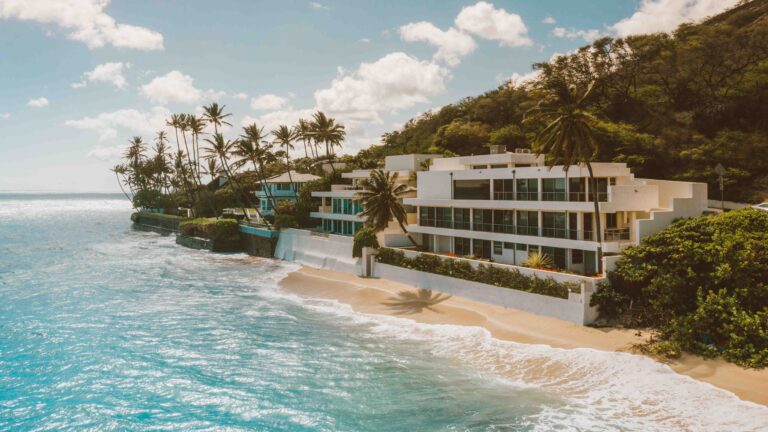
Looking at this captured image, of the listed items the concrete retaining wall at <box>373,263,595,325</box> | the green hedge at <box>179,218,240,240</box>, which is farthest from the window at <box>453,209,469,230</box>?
the green hedge at <box>179,218,240,240</box>

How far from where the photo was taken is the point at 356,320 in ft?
106

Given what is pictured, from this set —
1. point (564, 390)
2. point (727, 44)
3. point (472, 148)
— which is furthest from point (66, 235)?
point (727, 44)

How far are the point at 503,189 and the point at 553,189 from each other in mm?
4405

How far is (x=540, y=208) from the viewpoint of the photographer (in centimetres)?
3462

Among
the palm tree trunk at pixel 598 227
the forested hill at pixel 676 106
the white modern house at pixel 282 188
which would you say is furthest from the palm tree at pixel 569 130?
the white modern house at pixel 282 188

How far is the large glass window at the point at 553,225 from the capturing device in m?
33.8

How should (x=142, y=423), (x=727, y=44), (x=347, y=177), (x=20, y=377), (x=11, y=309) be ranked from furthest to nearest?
(x=347, y=177) < (x=727, y=44) < (x=11, y=309) < (x=20, y=377) < (x=142, y=423)

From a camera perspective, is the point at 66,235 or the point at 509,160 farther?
the point at 66,235

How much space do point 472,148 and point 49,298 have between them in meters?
56.7

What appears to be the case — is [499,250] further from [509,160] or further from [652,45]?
[652,45]

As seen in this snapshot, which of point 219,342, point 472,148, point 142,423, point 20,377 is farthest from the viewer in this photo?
point 472,148

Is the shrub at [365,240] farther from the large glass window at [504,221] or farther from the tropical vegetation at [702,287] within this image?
the tropical vegetation at [702,287]

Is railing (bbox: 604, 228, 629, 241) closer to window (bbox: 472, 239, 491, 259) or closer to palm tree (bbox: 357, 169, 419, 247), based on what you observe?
window (bbox: 472, 239, 491, 259)

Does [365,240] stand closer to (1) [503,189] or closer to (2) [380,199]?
(2) [380,199]
